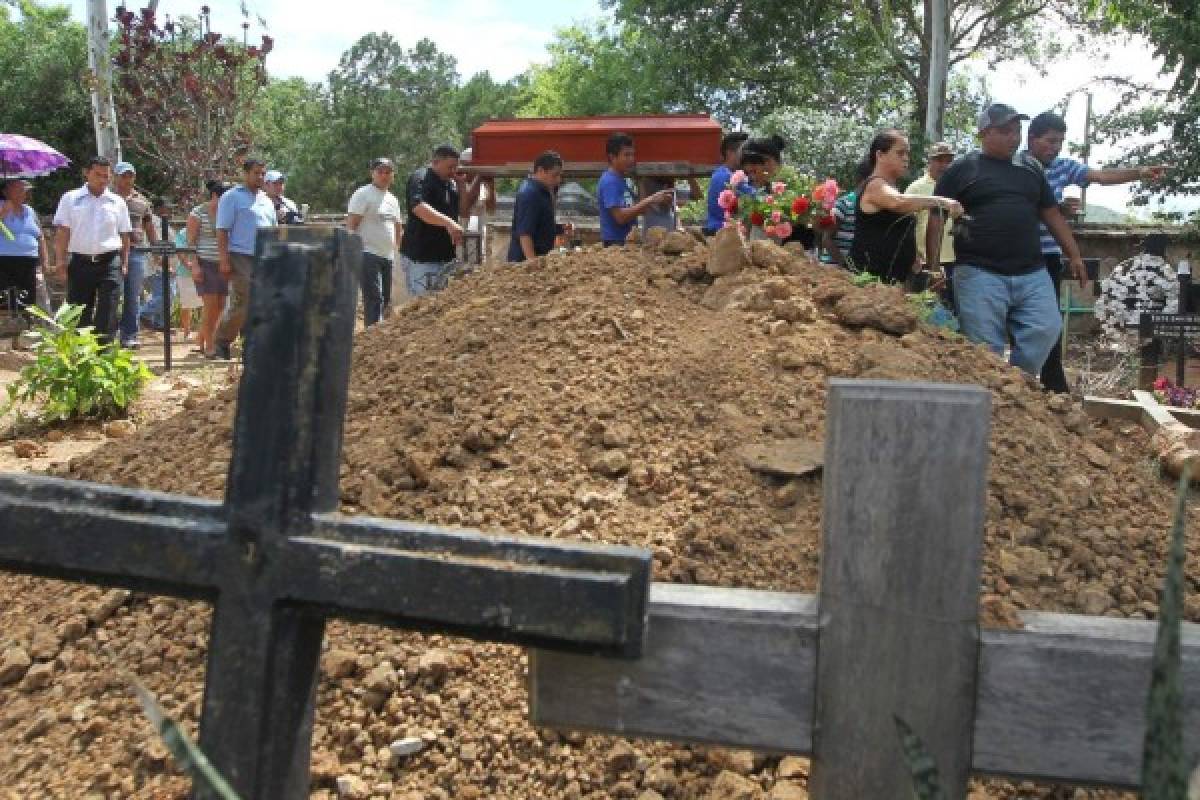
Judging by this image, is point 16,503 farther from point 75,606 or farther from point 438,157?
point 438,157

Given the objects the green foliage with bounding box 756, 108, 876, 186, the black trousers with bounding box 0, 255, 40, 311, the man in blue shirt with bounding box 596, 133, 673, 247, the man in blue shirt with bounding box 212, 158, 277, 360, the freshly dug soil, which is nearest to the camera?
the freshly dug soil

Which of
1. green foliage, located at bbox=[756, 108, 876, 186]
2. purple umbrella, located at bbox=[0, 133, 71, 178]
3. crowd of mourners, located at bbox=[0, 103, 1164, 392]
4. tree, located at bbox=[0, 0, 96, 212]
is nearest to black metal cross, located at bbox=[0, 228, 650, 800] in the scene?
crowd of mourners, located at bbox=[0, 103, 1164, 392]

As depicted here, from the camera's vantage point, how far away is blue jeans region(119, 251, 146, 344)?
9289 millimetres

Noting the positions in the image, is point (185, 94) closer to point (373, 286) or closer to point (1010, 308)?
point (373, 286)

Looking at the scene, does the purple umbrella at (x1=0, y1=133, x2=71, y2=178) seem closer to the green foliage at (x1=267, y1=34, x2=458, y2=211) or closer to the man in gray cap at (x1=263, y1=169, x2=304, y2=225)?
the man in gray cap at (x1=263, y1=169, x2=304, y2=225)

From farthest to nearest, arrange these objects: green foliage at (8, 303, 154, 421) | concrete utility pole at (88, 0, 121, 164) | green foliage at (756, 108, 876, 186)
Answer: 1. green foliage at (756, 108, 876, 186)
2. concrete utility pole at (88, 0, 121, 164)
3. green foliage at (8, 303, 154, 421)

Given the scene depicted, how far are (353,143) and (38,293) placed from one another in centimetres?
3006

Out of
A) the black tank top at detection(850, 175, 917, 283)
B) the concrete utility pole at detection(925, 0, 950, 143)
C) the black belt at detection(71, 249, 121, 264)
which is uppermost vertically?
the concrete utility pole at detection(925, 0, 950, 143)

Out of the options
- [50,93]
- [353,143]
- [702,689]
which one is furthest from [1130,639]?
[353,143]

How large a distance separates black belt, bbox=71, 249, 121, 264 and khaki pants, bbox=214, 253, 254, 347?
2.67 ft

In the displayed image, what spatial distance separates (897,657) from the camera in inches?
53.3

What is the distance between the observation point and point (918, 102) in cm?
2130

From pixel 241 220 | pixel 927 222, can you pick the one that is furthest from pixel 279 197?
pixel 927 222

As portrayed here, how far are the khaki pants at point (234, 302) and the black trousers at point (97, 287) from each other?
796mm
